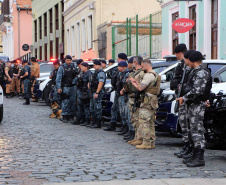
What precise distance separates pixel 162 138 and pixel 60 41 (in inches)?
1456

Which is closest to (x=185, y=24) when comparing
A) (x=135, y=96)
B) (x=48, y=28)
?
(x=135, y=96)

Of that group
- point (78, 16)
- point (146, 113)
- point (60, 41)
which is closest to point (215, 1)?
point (146, 113)

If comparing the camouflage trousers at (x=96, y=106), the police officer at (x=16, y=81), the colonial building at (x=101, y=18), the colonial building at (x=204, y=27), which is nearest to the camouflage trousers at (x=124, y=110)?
the camouflage trousers at (x=96, y=106)

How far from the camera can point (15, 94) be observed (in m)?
28.5

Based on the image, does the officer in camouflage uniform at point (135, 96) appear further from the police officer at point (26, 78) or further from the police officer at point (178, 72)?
the police officer at point (26, 78)

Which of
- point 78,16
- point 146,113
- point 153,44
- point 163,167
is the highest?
point 78,16

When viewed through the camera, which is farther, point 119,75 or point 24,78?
point 24,78

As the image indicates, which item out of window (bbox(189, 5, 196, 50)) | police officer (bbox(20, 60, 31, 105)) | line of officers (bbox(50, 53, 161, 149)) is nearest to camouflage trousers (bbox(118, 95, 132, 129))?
line of officers (bbox(50, 53, 161, 149))

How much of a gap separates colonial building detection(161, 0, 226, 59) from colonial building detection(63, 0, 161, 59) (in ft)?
25.1

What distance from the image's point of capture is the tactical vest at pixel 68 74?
15719 millimetres

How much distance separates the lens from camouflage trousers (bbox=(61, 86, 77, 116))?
15781 millimetres

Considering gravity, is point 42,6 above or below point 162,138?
above

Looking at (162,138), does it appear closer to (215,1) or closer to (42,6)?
(215,1)

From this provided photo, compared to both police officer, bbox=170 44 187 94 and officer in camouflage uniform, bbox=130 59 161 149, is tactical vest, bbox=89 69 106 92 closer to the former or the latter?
officer in camouflage uniform, bbox=130 59 161 149
